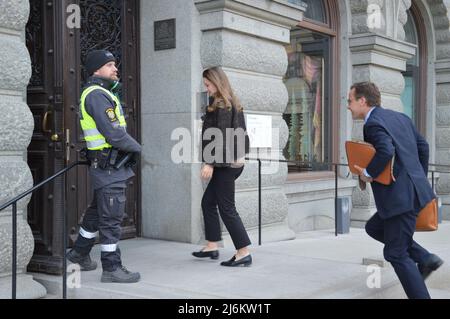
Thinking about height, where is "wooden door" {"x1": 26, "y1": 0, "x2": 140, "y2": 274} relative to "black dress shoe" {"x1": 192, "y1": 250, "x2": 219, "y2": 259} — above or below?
above

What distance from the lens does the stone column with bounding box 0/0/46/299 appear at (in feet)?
15.8

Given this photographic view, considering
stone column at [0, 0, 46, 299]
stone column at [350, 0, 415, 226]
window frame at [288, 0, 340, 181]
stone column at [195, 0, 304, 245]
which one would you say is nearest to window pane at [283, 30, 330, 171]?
window frame at [288, 0, 340, 181]

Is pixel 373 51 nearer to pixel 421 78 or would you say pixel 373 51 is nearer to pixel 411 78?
pixel 411 78

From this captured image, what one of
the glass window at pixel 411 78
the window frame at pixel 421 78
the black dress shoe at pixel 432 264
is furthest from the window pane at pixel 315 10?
the black dress shoe at pixel 432 264

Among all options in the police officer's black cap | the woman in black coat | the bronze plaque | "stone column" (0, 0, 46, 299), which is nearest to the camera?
"stone column" (0, 0, 46, 299)

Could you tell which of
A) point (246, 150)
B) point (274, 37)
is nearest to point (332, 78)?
point (274, 37)

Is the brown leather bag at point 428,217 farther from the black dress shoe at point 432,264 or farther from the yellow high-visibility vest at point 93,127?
the yellow high-visibility vest at point 93,127

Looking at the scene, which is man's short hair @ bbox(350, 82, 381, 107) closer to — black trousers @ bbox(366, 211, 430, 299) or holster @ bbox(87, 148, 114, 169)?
black trousers @ bbox(366, 211, 430, 299)

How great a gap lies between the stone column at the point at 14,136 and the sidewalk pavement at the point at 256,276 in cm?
39

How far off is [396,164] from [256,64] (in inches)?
126

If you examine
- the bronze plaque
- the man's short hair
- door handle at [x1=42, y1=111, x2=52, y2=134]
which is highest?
the bronze plaque

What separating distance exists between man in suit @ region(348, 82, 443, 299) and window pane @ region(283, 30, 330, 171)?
445 centimetres
